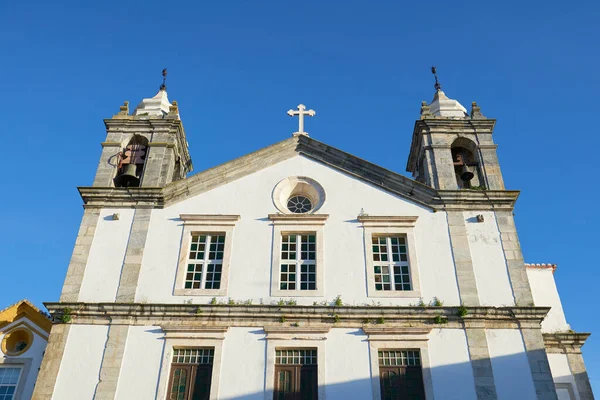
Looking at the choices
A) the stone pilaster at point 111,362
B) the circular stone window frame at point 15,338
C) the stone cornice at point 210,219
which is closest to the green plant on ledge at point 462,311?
the stone cornice at point 210,219

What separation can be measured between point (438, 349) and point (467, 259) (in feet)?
9.57

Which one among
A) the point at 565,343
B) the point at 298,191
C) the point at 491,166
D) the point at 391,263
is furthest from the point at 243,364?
the point at 491,166

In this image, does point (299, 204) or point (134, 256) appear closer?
point (134, 256)

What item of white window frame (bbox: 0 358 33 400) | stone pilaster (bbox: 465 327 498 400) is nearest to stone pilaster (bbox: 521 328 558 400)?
stone pilaster (bbox: 465 327 498 400)

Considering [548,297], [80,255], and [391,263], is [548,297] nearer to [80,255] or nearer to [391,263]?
[391,263]

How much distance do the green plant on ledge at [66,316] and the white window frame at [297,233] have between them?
535 centimetres

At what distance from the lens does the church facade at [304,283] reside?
47.2ft

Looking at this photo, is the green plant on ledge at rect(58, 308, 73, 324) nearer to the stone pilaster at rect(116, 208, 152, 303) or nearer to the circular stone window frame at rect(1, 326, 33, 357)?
the stone pilaster at rect(116, 208, 152, 303)

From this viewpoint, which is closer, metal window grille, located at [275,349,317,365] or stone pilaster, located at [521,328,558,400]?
stone pilaster, located at [521,328,558,400]

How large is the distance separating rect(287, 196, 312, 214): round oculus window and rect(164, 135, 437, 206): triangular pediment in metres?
1.42

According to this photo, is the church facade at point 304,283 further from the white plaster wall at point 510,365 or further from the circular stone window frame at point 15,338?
the circular stone window frame at point 15,338

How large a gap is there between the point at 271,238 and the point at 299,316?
8.74 feet

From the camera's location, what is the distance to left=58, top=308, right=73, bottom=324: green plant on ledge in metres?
15.2

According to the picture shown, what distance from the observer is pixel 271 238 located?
16844mm
